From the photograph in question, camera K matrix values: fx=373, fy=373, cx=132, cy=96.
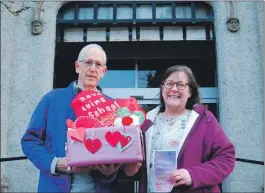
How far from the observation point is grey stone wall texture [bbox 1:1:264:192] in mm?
3586

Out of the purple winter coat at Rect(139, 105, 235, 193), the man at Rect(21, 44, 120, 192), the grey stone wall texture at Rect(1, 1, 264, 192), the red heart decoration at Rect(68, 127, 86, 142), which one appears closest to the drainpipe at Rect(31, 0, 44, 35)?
the grey stone wall texture at Rect(1, 1, 264, 192)

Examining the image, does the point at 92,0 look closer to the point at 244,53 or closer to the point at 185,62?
the point at 185,62

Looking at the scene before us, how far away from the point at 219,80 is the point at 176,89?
6.50ft

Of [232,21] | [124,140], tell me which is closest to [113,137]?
[124,140]

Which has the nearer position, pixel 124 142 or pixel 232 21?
pixel 124 142

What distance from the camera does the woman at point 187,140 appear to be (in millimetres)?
1887

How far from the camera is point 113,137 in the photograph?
1.82 meters

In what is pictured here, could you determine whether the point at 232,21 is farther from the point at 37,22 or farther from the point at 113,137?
the point at 113,137

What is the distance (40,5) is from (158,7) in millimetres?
1280

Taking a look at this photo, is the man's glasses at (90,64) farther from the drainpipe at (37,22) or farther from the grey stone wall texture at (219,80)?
the drainpipe at (37,22)

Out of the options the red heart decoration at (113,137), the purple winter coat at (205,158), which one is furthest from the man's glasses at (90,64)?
the purple winter coat at (205,158)

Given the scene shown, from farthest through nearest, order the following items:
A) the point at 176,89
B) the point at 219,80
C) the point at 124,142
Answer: the point at 219,80, the point at 176,89, the point at 124,142

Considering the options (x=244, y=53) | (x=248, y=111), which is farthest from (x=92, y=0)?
(x=248, y=111)

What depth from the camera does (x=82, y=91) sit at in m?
2.11
